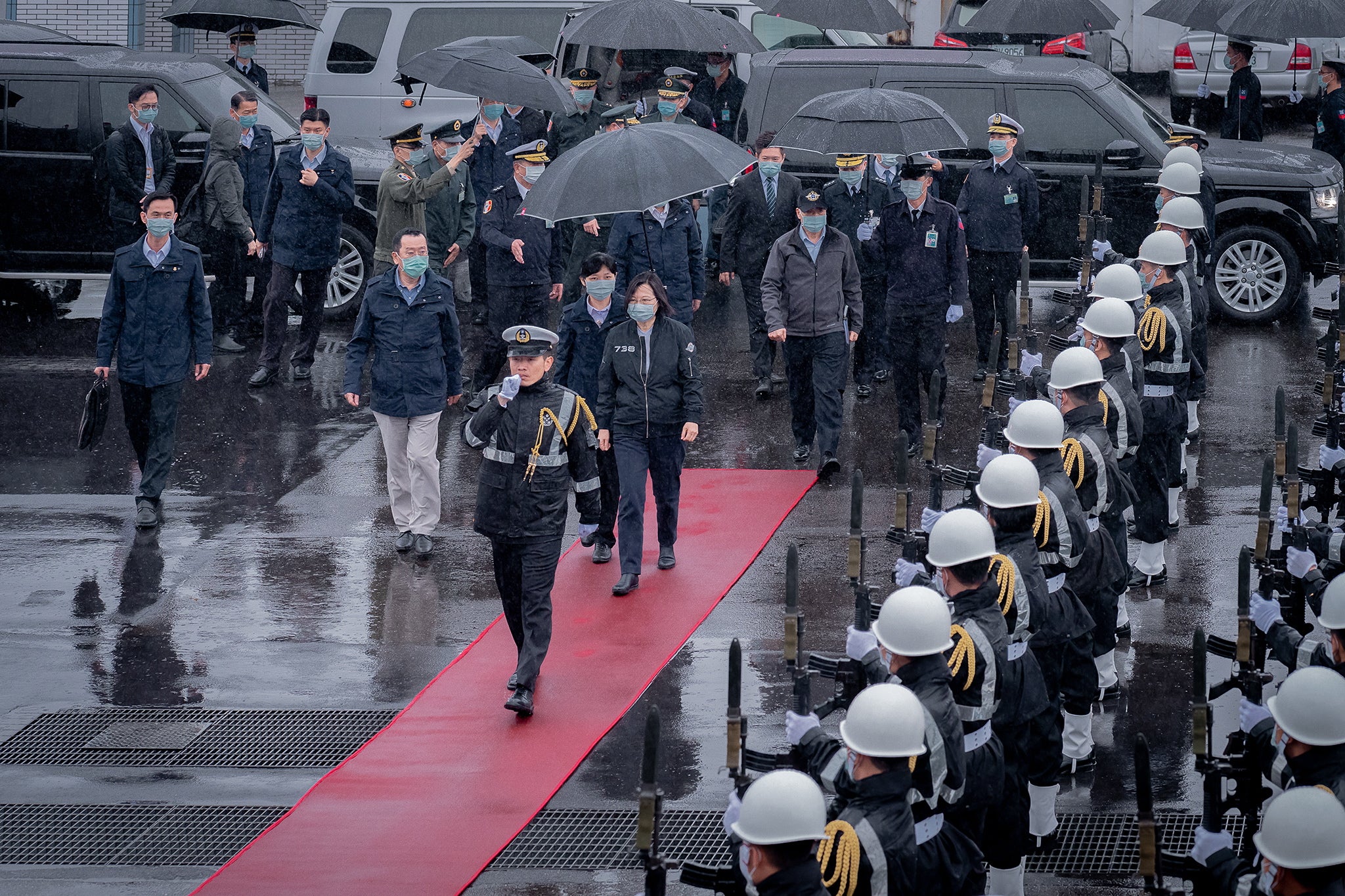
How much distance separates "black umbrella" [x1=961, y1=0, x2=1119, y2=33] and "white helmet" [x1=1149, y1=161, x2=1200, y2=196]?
13.0 ft

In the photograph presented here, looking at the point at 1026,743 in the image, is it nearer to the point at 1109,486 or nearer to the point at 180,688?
the point at 1109,486

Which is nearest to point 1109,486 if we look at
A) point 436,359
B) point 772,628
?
point 772,628

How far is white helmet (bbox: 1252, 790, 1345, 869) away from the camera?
4.34 meters

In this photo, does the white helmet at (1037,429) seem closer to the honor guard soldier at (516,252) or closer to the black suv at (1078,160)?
the honor guard soldier at (516,252)

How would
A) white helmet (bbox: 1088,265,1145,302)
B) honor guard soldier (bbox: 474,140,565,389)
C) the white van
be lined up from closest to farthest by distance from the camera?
white helmet (bbox: 1088,265,1145,302)
honor guard soldier (bbox: 474,140,565,389)
the white van

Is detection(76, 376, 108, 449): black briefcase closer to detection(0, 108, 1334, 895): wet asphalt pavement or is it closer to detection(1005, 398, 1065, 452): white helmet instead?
detection(0, 108, 1334, 895): wet asphalt pavement

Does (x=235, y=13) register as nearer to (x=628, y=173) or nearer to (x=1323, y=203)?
(x=628, y=173)

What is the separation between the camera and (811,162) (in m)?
14.9

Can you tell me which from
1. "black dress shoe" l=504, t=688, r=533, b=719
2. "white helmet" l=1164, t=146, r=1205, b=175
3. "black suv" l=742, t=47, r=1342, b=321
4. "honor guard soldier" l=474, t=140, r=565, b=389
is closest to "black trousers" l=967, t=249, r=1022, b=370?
"white helmet" l=1164, t=146, r=1205, b=175

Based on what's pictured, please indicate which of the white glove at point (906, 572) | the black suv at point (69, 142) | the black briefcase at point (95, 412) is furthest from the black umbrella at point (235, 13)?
the white glove at point (906, 572)

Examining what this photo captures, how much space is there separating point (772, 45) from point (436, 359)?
8408 millimetres

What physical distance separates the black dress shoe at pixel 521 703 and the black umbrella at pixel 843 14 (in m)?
7.98

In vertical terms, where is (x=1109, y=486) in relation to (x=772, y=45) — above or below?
below

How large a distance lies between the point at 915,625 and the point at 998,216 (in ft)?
26.2
